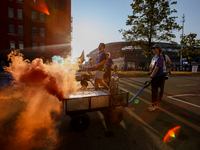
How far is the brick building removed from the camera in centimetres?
2475

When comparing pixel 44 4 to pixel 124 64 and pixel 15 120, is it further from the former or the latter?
pixel 15 120

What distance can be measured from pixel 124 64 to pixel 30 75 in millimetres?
39304

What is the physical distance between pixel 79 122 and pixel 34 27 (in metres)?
30.5

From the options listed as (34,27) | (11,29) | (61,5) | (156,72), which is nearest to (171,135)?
(156,72)

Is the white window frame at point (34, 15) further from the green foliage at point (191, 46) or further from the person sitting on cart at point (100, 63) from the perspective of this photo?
the green foliage at point (191, 46)

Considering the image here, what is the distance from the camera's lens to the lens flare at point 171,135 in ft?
8.18

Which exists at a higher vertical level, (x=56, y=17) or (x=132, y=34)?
(x=56, y=17)

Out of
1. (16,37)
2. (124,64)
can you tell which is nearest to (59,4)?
(16,37)

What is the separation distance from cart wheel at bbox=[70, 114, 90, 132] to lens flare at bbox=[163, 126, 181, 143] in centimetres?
179

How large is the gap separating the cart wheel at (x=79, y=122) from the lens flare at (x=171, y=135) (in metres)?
1.79

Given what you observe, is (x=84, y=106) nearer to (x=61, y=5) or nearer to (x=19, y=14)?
(x=19, y=14)

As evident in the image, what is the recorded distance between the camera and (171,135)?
104 inches

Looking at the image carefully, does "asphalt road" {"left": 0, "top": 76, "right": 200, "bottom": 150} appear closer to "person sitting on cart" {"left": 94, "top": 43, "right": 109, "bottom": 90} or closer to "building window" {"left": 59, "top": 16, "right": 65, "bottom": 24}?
"person sitting on cart" {"left": 94, "top": 43, "right": 109, "bottom": 90}

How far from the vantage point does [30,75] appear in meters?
2.86
